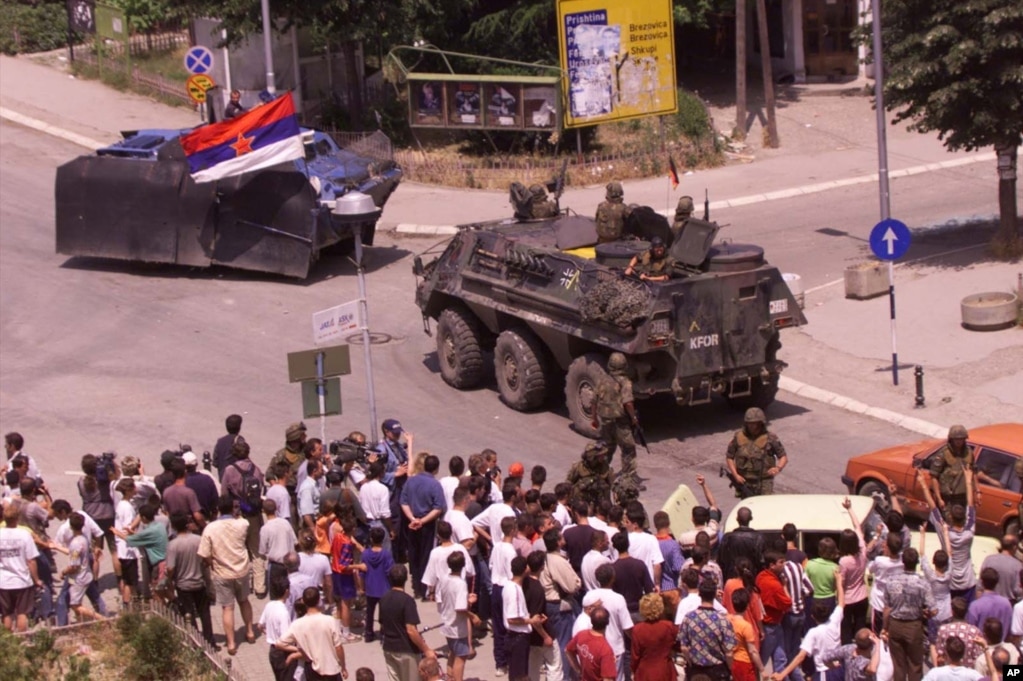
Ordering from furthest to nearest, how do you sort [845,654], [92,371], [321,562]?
1. [92,371]
2. [321,562]
3. [845,654]

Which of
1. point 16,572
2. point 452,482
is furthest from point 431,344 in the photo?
point 16,572

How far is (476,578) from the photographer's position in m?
12.3

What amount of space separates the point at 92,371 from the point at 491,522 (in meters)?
9.61

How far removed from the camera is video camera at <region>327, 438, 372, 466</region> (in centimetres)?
1323

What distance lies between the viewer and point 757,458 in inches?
560

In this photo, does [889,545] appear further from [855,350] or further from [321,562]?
[855,350]

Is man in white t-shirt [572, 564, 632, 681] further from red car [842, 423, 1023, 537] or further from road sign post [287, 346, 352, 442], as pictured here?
road sign post [287, 346, 352, 442]

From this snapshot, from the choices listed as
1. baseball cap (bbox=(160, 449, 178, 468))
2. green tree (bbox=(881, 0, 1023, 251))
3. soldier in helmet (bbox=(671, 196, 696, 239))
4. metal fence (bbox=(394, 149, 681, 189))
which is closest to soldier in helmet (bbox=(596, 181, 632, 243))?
soldier in helmet (bbox=(671, 196, 696, 239))

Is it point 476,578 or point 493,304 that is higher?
point 493,304

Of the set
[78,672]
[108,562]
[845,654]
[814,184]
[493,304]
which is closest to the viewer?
[845,654]

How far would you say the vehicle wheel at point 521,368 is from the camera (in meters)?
18.1

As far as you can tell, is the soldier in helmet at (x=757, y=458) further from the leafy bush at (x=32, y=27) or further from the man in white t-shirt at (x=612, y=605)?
the leafy bush at (x=32, y=27)

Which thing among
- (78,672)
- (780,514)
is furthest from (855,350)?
(78,672)

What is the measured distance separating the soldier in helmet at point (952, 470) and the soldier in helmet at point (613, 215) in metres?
5.99
